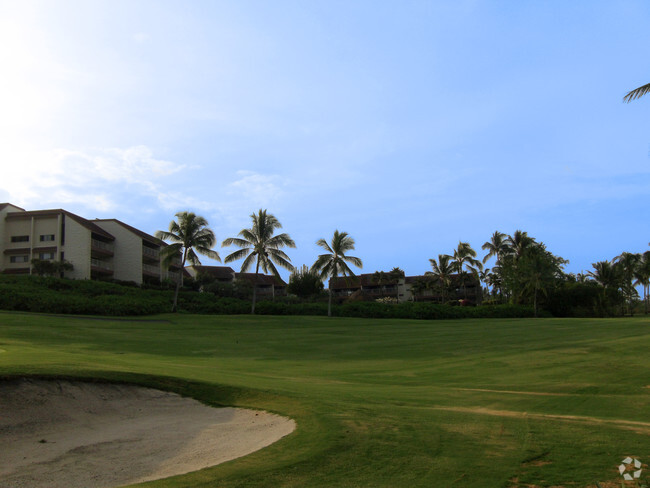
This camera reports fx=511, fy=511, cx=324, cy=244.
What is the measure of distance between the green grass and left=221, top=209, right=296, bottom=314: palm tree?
27.3m

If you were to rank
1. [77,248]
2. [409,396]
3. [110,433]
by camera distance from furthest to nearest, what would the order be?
1. [77,248]
2. [409,396]
3. [110,433]

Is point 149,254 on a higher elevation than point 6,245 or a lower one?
lower

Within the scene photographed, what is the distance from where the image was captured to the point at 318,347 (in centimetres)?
3153

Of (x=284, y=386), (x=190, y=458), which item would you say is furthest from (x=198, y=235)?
(x=190, y=458)

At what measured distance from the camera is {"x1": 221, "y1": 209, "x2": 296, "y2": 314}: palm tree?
61875mm

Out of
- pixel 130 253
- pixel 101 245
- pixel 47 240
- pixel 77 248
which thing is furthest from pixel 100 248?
pixel 47 240

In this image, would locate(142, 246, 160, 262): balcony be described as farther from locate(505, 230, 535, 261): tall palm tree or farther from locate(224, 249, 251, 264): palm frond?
locate(505, 230, 535, 261): tall palm tree

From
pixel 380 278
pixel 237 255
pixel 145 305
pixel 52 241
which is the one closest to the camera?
pixel 145 305

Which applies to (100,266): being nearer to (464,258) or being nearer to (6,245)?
(6,245)

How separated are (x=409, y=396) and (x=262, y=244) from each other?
48516 mm

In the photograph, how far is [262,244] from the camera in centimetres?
6247

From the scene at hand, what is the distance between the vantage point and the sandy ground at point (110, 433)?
8.26 metres

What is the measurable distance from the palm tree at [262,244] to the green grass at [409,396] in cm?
2727

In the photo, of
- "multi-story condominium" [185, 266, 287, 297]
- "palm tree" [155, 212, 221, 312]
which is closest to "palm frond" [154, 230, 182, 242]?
"palm tree" [155, 212, 221, 312]
